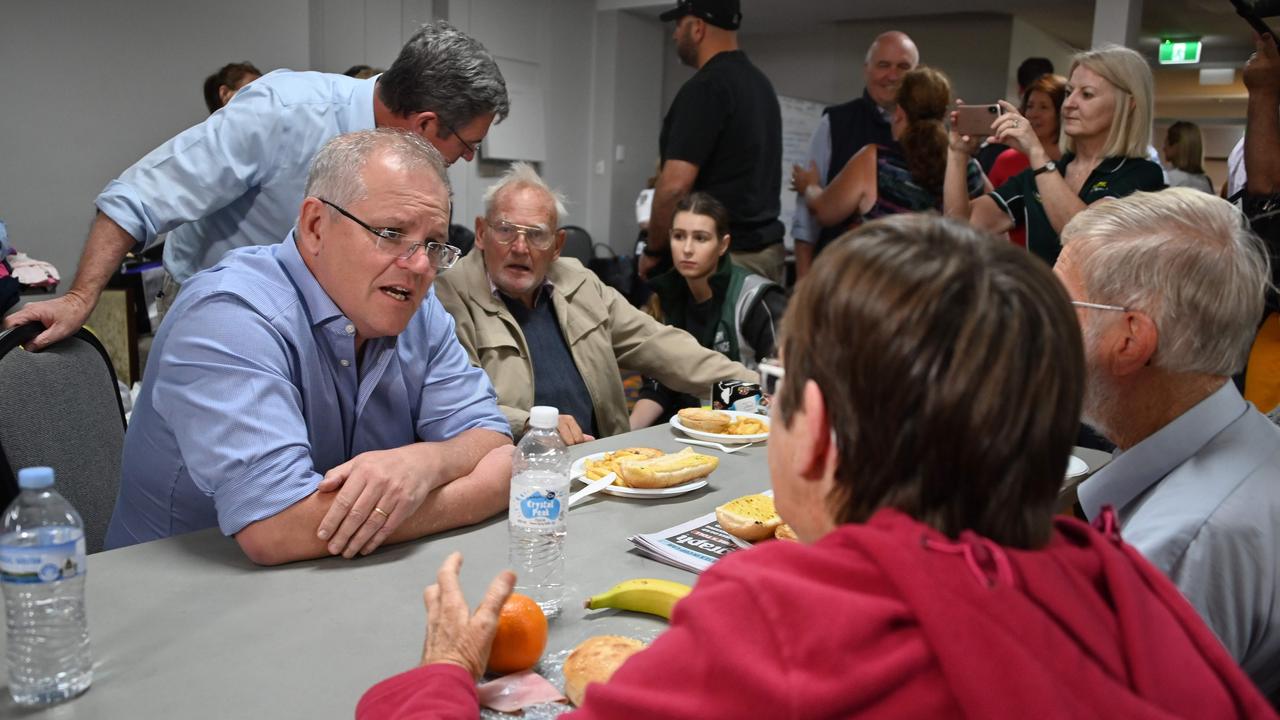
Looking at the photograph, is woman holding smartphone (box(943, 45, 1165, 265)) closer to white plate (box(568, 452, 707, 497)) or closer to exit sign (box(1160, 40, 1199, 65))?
white plate (box(568, 452, 707, 497))

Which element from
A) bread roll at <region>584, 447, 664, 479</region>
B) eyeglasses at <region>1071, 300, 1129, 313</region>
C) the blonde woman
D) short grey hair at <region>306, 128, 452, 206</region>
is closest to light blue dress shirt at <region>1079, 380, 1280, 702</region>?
eyeglasses at <region>1071, 300, 1129, 313</region>

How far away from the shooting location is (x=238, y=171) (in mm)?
2361

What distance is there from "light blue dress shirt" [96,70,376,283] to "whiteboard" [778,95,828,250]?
6.86 m

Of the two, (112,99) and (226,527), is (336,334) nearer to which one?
(226,527)

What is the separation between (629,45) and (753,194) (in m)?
5.31

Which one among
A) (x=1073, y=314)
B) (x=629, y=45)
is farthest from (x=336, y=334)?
(x=629, y=45)

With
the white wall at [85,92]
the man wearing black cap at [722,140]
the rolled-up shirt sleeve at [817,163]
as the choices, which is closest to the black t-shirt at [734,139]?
the man wearing black cap at [722,140]

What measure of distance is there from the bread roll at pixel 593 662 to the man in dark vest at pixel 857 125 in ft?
10.0

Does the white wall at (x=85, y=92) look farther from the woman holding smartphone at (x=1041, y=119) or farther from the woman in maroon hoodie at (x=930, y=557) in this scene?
the woman in maroon hoodie at (x=930, y=557)

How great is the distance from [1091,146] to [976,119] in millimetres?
435

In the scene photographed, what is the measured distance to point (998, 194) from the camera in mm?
3078

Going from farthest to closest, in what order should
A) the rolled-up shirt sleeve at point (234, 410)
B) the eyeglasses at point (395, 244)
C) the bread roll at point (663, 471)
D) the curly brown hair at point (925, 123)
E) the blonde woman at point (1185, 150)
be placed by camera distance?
1. the blonde woman at point (1185, 150)
2. the curly brown hair at point (925, 123)
3. the bread roll at point (663, 471)
4. the eyeglasses at point (395, 244)
5. the rolled-up shirt sleeve at point (234, 410)

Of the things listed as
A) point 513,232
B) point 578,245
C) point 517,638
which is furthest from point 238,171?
point 578,245

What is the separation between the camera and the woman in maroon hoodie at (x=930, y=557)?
0.61 metres
